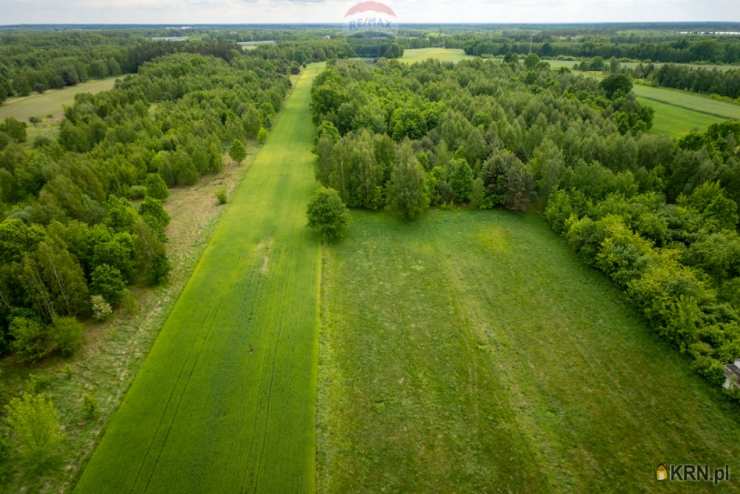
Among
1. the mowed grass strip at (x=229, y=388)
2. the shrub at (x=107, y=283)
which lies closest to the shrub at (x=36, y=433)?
the mowed grass strip at (x=229, y=388)

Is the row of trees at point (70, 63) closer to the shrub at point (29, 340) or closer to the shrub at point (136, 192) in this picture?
the shrub at point (136, 192)

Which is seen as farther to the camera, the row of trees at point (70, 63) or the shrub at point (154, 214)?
the row of trees at point (70, 63)

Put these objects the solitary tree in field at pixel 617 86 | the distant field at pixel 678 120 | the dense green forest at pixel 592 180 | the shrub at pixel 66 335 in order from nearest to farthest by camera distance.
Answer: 1. the shrub at pixel 66 335
2. the dense green forest at pixel 592 180
3. the distant field at pixel 678 120
4. the solitary tree in field at pixel 617 86

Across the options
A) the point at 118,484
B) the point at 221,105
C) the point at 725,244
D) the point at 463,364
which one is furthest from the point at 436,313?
the point at 221,105

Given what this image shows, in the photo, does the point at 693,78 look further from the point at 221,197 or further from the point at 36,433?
the point at 36,433

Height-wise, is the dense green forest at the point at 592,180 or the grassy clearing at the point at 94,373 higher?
the dense green forest at the point at 592,180

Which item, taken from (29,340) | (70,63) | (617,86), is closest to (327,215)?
(29,340)

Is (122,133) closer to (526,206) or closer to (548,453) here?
(526,206)
